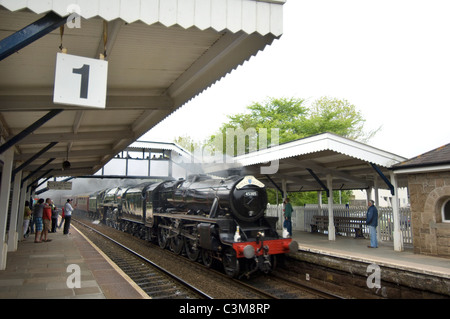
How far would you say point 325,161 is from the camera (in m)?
11.4

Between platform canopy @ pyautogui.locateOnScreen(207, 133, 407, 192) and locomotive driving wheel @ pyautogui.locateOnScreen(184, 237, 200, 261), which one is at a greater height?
platform canopy @ pyautogui.locateOnScreen(207, 133, 407, 192)

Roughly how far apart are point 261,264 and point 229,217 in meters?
1.34

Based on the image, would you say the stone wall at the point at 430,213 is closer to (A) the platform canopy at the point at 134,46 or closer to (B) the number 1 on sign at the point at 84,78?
(A) the platform canopy at the point at 134,46

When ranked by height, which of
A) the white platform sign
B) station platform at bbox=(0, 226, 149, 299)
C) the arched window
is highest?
the white platform sign

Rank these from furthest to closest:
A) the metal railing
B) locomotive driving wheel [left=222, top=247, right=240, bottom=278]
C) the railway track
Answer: the metal railing
locomotive driving wheel [left=222, top=247, right=240, bottom=278]
the railway track

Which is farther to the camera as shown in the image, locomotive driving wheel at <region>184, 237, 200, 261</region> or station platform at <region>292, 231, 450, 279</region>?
locomotive driving wheel at <region>184, 237, 200, 261</region>

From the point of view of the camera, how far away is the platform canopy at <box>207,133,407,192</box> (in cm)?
910

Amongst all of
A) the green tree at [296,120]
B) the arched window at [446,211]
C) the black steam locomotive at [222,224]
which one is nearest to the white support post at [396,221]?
the arched window at [446,211]

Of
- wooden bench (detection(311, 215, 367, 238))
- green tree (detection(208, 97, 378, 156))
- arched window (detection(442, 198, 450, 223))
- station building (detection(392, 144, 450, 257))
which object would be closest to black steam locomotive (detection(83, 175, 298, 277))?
station building (detection(392, 144, 450, 257))

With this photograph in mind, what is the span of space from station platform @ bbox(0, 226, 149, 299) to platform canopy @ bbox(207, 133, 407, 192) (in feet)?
18.7

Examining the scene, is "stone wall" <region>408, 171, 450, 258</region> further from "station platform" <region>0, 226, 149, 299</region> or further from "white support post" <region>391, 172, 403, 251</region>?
"station platform" <region>0, 226, 149, 299</region>

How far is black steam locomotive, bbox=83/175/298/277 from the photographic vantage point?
755 cm

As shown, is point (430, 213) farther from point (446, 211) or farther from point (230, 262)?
point (230, 262)

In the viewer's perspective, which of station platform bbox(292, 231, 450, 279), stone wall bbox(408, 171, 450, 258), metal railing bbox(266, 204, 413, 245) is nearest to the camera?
station platform bbox(292, 231, 450, 279)
